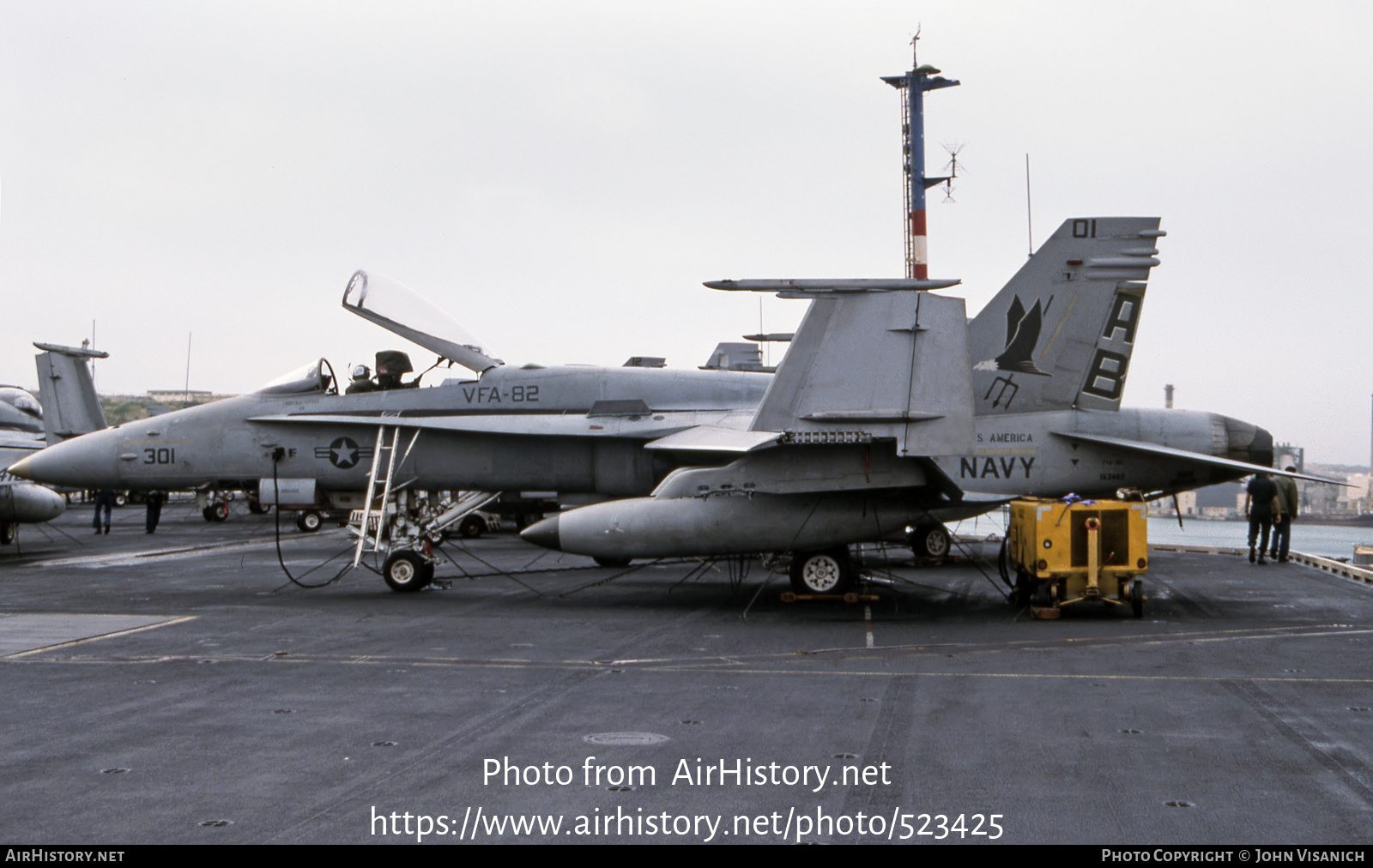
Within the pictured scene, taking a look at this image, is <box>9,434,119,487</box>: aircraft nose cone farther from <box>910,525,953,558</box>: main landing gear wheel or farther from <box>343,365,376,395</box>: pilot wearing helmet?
<box>910,525,953,558</box>: main landing gear wheel

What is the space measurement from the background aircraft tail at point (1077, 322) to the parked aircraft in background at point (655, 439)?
0.08ft

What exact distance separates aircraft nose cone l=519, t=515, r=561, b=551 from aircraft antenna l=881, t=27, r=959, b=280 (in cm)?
2163

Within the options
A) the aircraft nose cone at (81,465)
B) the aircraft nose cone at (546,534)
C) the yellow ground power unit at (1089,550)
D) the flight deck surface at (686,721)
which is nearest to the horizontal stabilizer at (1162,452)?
the flight deck surface at (686,721)

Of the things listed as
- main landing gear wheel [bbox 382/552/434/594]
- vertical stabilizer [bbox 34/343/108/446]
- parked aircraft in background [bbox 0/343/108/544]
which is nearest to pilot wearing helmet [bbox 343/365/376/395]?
main landing gear wheel [bbox 382/552/434/594]

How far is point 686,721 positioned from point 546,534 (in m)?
6.69

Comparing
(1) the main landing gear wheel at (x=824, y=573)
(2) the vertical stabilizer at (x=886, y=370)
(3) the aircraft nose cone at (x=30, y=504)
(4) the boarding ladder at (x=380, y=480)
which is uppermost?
(2) the vertical stabilizer at (x=886, y=370)

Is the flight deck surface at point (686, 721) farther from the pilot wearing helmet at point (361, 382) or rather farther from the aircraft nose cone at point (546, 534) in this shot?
the pilot wearing helmet at point (361, 382)

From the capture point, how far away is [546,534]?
1318 cm

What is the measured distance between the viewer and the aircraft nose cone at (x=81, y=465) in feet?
49.3

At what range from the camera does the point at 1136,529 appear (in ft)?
37.6

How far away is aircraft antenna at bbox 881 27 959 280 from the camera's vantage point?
3275 cm

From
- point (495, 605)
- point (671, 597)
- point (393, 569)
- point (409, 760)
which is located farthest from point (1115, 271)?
point (409, 760)
